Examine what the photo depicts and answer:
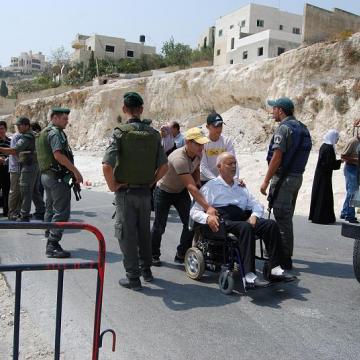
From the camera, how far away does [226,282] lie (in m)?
4.72

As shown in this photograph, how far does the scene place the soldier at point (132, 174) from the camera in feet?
15.2

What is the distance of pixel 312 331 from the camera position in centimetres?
388

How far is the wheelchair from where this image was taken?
15.4ft

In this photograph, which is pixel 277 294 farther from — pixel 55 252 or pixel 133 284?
pixel 55 252

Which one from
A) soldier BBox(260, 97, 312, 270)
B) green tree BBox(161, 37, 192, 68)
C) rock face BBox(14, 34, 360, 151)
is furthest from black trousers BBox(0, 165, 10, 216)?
green tree BBox(161, 37, 192, 68)

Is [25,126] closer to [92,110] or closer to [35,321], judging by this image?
[35,321]

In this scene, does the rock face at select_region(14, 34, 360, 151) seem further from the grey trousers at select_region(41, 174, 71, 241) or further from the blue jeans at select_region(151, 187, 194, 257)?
the grey trousers at select_region(41, 174, 71, 241)

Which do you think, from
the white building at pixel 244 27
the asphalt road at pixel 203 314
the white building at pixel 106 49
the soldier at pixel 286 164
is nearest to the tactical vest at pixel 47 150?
the asphalt road at pixel 203 314

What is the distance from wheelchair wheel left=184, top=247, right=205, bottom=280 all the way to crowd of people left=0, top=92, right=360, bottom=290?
1.28ft

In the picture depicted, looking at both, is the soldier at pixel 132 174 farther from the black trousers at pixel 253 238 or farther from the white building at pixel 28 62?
the white building at pixel 28 62

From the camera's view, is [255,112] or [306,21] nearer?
[255,112]

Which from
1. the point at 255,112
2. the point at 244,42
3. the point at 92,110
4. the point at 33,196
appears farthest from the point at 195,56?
the point at 33,196

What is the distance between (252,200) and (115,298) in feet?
6.09

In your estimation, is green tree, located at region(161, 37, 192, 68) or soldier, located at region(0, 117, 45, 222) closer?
soldier, located at region(0, 117, 45, 222)
